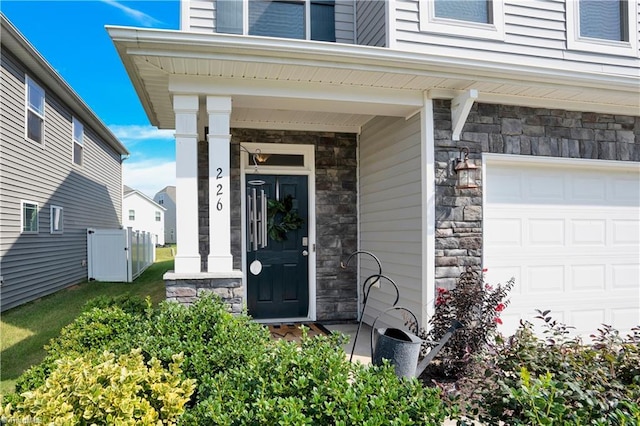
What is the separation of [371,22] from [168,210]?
27262mm

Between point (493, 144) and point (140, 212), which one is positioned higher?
point (493, 144)

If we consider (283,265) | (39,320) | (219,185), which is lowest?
(39,320)

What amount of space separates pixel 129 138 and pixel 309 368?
3154 cm

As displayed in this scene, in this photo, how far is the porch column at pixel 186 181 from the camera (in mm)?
3535

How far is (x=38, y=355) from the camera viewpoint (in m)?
4.03

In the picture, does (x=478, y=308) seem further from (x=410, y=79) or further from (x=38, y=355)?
(x=38, y=355)

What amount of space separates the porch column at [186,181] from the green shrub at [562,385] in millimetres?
2543

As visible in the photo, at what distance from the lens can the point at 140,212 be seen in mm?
23547

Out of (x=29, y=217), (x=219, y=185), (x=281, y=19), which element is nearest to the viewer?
(x=219, y=185)

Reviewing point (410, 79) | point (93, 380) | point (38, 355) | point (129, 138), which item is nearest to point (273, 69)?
point (410, 79)

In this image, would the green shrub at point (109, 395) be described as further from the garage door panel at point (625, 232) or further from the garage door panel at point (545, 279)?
the garage door panel at point (625, 232)

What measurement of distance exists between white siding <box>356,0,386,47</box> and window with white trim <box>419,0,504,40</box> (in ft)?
1.43

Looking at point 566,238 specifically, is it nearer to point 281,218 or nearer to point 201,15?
point 281,218

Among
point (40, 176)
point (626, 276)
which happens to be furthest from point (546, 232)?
point (40, 176)
